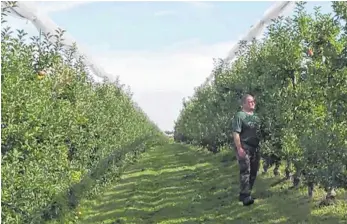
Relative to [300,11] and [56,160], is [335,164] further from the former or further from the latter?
[300,11]

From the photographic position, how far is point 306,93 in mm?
18844

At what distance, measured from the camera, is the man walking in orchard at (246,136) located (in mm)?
15586

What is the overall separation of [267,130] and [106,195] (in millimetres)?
6571

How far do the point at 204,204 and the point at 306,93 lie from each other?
429 cm

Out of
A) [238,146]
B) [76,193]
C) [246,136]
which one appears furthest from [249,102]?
[76,193]

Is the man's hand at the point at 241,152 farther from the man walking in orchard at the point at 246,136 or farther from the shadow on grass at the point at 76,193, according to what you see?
the shadow on grass at the point at 76,193

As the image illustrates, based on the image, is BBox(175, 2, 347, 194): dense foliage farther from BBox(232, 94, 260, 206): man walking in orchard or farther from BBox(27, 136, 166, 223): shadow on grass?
BBox(27, 136, 166, 223): shadow on grass

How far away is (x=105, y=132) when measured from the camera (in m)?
26.2

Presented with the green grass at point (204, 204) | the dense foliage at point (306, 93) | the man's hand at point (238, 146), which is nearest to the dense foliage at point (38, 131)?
the green grass at point (204, 204)

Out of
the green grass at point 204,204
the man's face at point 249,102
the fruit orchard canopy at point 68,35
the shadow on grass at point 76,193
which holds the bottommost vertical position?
the green grass at point 204,204

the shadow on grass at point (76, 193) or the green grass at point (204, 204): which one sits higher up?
the shadow on grass at point (76, 193)

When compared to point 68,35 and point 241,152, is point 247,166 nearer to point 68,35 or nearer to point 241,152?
point 241,152

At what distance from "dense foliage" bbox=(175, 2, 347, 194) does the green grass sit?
2.76 feet

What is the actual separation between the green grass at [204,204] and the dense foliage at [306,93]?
84 cm
